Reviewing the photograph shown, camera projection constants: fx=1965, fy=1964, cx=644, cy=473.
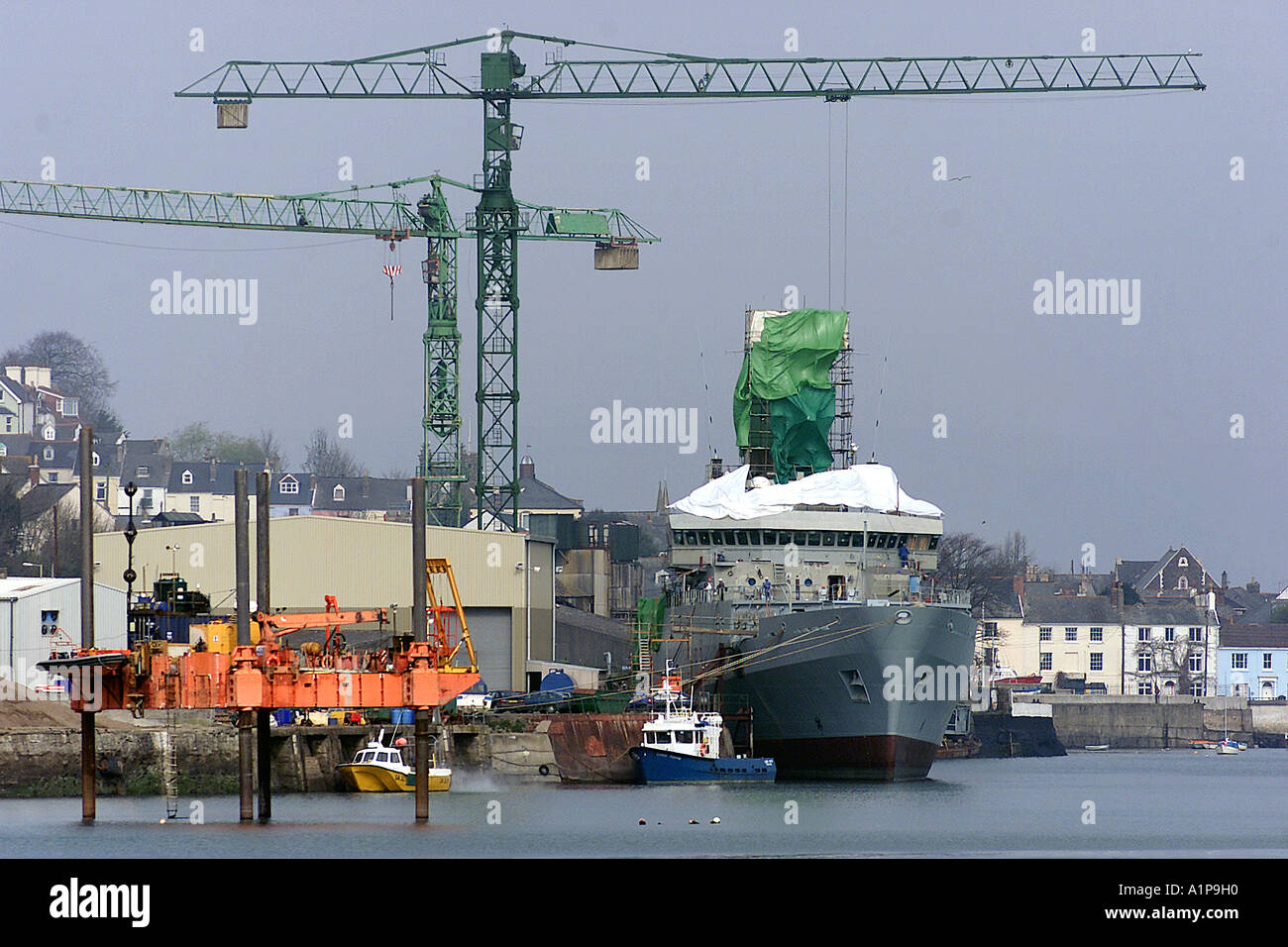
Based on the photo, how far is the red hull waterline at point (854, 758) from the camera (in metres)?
62.8

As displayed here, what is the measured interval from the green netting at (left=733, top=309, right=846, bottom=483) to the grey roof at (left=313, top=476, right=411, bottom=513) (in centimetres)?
8174

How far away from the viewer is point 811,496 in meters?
73.8

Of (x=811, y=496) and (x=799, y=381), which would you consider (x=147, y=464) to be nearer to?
(x=799, y=381)

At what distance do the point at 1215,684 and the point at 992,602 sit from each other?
17.5 meters

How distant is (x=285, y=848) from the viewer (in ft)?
134

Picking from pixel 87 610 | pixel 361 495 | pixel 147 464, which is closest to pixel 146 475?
pixel 147 464

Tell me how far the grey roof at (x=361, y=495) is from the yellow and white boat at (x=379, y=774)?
10048 cm

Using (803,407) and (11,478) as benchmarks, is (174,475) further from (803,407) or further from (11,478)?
(803,407)

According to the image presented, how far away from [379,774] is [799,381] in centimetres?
2990

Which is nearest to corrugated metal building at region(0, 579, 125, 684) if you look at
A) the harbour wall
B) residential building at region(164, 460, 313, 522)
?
the harbour wall

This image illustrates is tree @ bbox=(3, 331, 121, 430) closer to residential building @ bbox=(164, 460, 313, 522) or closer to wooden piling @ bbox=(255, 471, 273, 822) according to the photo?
residential building @ bbox=(164, 460, 313, 522)

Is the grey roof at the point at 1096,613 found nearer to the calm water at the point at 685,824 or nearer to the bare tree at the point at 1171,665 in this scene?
the bare tree at the point at 1171,665
